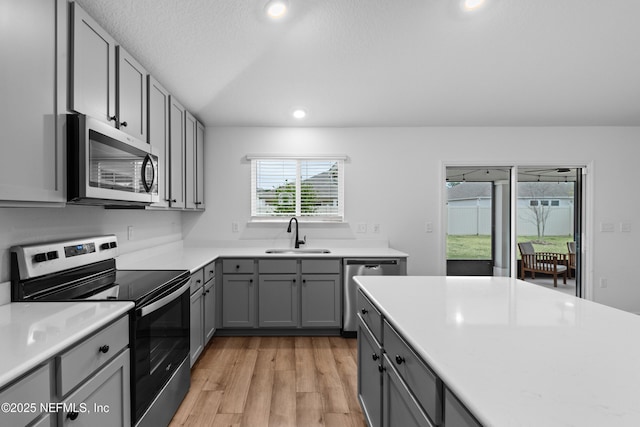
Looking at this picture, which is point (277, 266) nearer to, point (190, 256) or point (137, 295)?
point (190, 256)

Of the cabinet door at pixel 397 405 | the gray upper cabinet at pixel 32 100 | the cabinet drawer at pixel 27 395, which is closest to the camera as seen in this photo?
the cabinet drawer at pixel 27 395

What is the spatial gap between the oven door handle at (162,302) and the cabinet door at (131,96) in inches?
41.4

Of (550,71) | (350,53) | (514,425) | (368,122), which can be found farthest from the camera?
(368,122)

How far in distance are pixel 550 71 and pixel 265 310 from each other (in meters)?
3.44

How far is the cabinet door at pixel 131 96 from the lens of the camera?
208cm

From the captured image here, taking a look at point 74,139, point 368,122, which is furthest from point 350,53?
point 74,139

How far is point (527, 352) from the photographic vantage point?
0.97m

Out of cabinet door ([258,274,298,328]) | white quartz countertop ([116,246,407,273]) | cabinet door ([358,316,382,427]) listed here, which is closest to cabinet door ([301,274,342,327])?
cabinet door ([258,274,298,328])

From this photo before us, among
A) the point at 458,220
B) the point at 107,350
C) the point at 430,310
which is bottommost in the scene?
the point at 107,350

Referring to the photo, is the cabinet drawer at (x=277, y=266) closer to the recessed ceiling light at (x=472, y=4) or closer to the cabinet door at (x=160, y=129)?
the cabinet door at (x=160, y=129)

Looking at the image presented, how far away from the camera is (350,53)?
271 cm

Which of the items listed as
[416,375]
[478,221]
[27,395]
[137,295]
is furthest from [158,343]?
[478,221]

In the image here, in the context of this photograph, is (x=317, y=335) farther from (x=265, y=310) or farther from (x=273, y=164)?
(x=273, y=164)

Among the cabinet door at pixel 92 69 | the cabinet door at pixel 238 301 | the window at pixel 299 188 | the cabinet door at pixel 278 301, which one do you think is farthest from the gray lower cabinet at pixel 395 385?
the window at pixel 299 188
